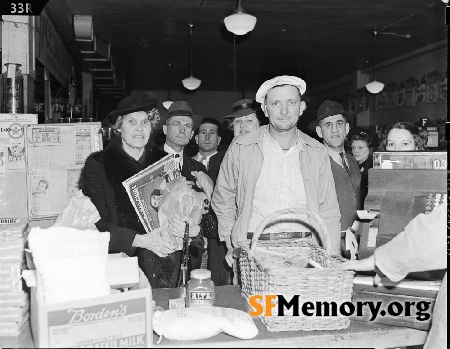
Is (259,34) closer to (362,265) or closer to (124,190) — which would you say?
(124,190)

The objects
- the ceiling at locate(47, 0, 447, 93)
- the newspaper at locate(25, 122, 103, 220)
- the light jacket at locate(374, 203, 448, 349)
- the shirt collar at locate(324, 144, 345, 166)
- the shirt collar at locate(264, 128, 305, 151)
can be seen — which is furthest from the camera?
the ceiling at locate(47, 0, 447, 93)

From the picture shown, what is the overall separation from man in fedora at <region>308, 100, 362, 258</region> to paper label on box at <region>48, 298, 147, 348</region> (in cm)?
218

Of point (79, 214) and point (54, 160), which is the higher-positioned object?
point (54, 160)

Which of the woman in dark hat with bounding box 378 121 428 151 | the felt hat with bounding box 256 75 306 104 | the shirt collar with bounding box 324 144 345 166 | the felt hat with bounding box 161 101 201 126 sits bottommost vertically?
the shirt collar with bounding box 324 144 345 166

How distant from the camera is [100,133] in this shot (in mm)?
3346

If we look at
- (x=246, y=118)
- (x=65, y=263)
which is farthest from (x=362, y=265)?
(x=246, y=118)

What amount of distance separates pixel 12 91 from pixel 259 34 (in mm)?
6161

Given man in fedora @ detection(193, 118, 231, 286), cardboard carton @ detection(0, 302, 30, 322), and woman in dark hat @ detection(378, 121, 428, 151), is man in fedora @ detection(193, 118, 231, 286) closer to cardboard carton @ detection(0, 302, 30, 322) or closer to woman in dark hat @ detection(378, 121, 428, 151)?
woman in dark hat @ detection(378, 121, 428, 151)

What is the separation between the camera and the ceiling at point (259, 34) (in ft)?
24.1

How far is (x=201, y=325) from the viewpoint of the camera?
165cm

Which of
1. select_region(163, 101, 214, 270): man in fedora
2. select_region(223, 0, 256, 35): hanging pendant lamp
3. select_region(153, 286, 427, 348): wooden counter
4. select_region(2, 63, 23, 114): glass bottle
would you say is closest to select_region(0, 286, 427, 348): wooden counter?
select_region(153, 286, 427, 348): wooden counter

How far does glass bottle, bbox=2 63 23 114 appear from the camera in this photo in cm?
348

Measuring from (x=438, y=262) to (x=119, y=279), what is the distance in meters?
1.03

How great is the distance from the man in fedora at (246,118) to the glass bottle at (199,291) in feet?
7.23
